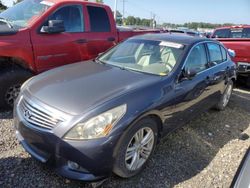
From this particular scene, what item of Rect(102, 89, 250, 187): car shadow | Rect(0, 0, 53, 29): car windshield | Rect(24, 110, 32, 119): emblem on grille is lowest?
Rect(102, 89, 250, 187): car shadow

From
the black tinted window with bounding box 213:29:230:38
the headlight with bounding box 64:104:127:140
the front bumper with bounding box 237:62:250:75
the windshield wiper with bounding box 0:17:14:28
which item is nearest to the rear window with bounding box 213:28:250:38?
the black tinted window with bounding box 213:29:230:38

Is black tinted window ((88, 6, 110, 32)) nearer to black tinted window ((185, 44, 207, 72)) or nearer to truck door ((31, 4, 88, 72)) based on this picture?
truck door ((31, 4, 88, 72))

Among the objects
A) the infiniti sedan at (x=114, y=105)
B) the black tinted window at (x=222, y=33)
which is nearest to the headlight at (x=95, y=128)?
the infiniti sedan at (x=114, y=105)

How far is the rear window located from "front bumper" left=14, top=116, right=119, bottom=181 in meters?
7.64

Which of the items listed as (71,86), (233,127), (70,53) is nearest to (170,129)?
(71,86)

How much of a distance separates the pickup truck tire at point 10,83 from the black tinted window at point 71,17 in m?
1.17

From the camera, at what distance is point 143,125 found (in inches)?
111

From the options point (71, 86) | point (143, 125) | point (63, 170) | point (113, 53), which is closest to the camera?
point (63, 170)

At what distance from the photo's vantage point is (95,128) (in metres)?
2.46

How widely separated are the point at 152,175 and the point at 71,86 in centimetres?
141

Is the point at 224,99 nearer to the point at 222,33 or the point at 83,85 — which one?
the point at 83,85

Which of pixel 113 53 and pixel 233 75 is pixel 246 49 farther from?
pixel 113 53

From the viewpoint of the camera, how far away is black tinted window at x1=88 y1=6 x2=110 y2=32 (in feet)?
17.3

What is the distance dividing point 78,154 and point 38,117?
60cm
